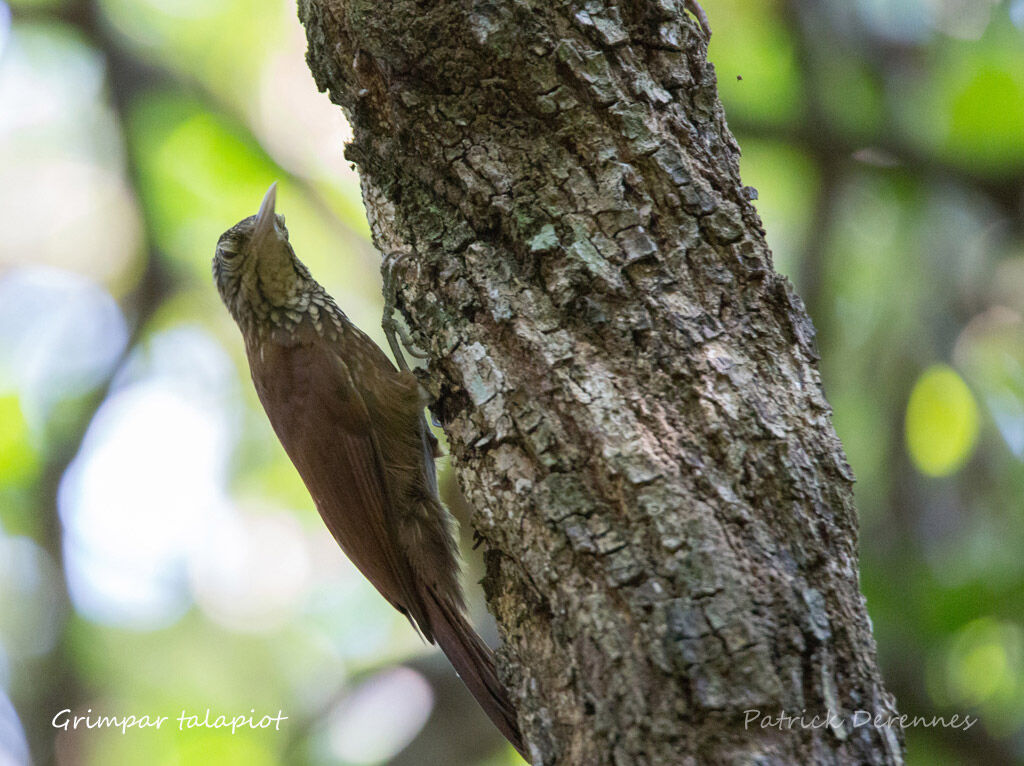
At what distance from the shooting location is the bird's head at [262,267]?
123 inches

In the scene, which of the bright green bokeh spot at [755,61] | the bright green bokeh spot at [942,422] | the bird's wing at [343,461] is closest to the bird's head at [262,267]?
the bird's wing at [343,461]

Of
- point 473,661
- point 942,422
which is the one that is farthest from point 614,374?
point 942,422

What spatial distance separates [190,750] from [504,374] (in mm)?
4745

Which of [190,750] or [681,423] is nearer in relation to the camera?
[681,423]

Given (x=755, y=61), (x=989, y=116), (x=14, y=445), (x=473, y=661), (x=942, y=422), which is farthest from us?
(x=14, y=445)

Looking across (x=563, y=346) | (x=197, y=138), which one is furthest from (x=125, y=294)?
(x=563, y=346)

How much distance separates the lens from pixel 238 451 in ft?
20.1

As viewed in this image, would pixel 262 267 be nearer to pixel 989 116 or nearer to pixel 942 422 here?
pixel 942 422

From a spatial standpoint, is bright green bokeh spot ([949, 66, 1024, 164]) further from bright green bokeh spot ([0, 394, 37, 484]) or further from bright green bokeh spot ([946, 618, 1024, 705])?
bright green bokeh spot ([0, 394, 37, 484])

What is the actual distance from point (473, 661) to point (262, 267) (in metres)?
1.51

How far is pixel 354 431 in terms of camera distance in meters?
2.92

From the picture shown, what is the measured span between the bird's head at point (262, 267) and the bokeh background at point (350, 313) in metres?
0.93

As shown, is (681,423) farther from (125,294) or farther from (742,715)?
(125,294)

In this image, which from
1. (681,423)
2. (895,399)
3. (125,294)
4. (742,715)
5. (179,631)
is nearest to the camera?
(742,715)
